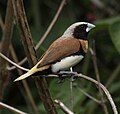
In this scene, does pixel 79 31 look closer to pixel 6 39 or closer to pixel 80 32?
pixel 80 32

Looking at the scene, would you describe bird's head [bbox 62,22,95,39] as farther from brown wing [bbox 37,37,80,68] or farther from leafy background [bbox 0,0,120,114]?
leafy background [bbox 0,0,120,114]

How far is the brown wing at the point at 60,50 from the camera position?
1298 mm

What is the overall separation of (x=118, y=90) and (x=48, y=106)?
1.42 metres

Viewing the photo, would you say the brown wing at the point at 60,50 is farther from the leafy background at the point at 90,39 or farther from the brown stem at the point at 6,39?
the leafy background at the point at 90,39

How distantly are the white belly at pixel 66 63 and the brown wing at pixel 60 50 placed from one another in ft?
0.05

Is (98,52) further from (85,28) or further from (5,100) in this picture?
(85,28)

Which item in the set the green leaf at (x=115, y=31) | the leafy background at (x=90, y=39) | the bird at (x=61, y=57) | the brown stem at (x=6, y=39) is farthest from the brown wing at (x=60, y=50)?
the leafy background at (x=90, y=39)

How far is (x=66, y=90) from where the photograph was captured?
7.39ft

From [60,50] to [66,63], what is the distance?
0.16 ft

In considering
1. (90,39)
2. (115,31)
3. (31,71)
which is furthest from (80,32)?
(90,39)

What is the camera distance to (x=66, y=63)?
1.29 m

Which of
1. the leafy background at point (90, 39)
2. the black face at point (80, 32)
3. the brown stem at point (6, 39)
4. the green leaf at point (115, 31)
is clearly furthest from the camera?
the leafy background at point (90, 39)

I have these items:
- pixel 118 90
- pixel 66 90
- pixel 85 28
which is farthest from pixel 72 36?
pixel 118 90

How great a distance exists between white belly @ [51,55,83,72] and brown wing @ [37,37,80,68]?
0.01 meters
